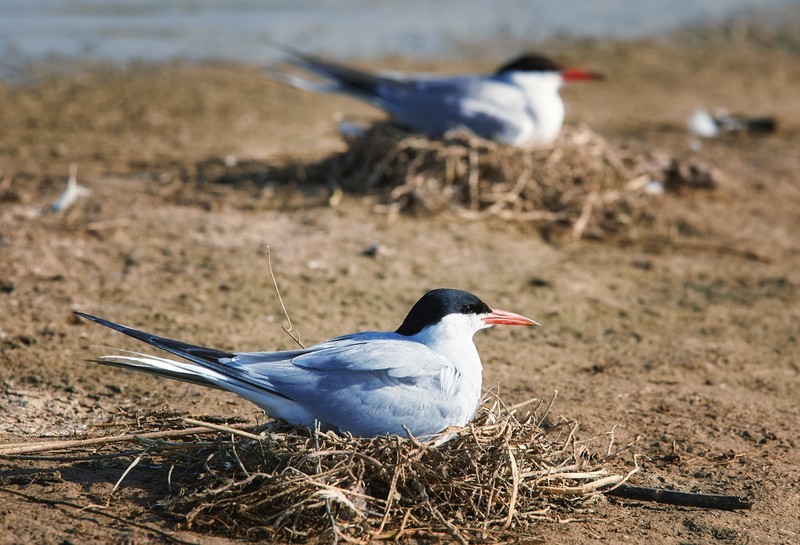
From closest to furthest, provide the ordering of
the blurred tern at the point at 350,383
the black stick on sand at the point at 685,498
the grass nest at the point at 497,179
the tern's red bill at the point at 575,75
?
the blurred tern at the point at 350,383 < the black stick on sand at the point at 685,498 < the grass nest at the point at 497,179 < the tern's red bill at the point at 575,75

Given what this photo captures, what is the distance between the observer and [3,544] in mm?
2898

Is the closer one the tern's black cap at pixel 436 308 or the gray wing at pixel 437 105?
the tern's black cap at pixel 436 308

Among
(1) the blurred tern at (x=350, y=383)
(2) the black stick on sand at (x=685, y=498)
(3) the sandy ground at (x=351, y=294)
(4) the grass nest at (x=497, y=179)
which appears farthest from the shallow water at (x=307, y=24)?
(2) the black stick on sand at (x=685, y=498)

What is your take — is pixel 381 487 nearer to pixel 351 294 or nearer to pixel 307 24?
pixel 351 294

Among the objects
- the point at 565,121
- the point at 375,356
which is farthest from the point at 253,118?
the point at 375,356

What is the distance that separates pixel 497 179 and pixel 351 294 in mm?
1766

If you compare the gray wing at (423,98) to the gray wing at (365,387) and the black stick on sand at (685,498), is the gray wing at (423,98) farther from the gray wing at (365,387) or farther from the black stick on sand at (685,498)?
the black stick on sand at (685,498)

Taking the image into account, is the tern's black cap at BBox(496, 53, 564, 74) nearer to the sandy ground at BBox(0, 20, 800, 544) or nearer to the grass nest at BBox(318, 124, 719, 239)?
the grass nest at BBox(318, 124, 719, 239)

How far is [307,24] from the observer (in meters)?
13.1

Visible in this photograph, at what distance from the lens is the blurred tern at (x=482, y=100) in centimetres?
676

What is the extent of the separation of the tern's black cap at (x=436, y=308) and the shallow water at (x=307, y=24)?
327 inches

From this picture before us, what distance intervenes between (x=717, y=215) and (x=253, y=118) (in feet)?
13.5

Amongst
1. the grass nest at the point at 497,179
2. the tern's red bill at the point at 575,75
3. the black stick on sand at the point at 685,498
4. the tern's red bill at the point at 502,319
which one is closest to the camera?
the black stick on sand at the point at 685,498

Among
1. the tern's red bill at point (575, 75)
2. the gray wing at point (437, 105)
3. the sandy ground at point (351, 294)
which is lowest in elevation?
the sandy ground at point (351, 294)
